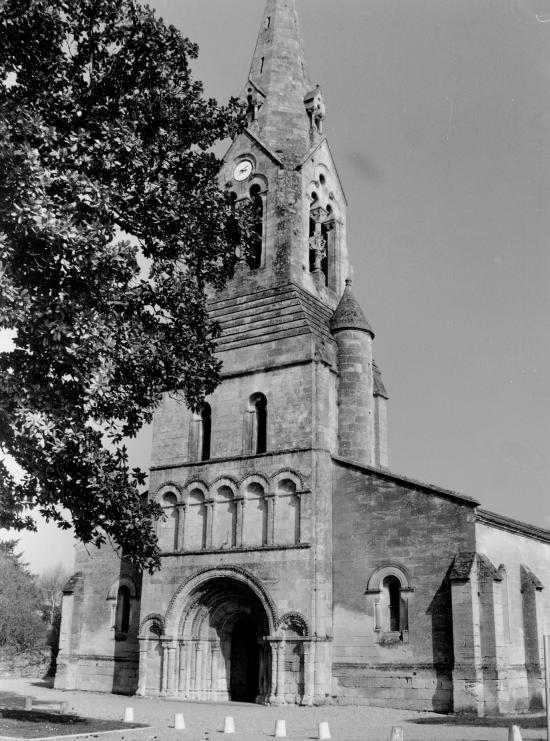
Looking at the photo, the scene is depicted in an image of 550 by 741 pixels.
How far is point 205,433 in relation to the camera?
3070cm

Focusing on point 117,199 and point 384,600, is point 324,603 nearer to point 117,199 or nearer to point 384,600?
point 384,600

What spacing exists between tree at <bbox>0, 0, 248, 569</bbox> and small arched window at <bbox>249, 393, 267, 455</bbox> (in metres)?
10.5

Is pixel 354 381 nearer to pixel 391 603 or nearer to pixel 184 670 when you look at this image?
pixel 391 603

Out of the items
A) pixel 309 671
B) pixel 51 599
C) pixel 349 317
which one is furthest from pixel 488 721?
pixel 51 599

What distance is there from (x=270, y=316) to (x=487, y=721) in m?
15.7

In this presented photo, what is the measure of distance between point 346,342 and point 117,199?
15938 millimetres

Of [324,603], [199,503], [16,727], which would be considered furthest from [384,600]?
[16,727]

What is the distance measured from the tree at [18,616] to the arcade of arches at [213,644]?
75.5 feet

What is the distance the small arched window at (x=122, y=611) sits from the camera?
30641 millimetres

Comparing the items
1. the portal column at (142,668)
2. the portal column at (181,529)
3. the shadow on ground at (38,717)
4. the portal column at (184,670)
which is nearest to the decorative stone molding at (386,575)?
the portal column at (184,670)

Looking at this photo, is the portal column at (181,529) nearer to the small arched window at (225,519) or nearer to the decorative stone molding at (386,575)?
the small arched window at (225,519)

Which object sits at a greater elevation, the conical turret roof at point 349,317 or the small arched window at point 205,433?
the conical turret roof at point 349,317

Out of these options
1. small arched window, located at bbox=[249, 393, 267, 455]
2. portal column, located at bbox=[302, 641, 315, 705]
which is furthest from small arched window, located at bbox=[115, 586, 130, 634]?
portal column, located at bbox=[302, 641, 315, 705]

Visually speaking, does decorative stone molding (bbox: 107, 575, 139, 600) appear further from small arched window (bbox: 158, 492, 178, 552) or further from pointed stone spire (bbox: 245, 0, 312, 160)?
pointed stone spire (bbox: 245, 0, 312, 160)
